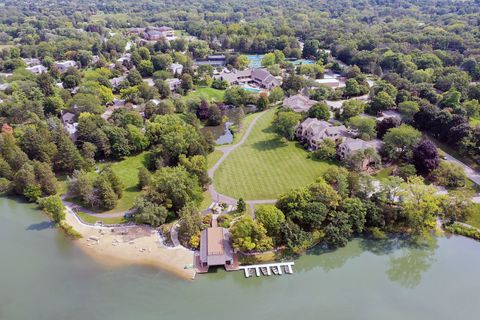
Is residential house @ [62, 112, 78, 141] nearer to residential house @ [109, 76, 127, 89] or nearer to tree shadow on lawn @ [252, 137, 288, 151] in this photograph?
residential house @ [109, 76, 127, 89]

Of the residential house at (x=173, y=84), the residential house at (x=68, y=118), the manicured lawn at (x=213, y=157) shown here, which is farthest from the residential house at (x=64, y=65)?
the manicured lawn at (x=213, y=157)

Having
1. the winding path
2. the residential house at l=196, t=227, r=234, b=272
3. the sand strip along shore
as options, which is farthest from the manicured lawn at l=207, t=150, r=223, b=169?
the residential house at l=196, t=227, r=234, b=272

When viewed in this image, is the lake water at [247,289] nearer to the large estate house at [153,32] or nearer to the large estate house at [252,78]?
the large estate house at [252,78]

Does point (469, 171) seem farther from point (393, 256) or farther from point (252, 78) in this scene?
point (252, 78)

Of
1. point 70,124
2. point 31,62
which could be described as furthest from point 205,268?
point 31,62

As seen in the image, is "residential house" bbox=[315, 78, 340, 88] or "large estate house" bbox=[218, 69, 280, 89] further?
"large estate house" bbox=[218, 69, 280, 89]
